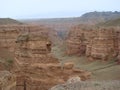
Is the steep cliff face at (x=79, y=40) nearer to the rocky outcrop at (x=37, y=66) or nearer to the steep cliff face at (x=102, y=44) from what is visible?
the steep cliff face at (x=102, y=44)

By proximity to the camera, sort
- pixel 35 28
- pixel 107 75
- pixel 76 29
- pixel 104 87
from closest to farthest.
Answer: pixel 104 87, pixel 107 75, pixel 76 29, pixel 35 28

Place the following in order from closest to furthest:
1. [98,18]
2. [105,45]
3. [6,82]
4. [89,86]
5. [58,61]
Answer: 1. [89,86]
2. [6,82]
3. [58,61]
4. [105,45]
5. [98,18]

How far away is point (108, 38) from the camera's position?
52562mm

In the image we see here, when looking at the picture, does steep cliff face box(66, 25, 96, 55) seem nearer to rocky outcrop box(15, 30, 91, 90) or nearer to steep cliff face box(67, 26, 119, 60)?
steep cliff face box(67, 26, 119, 60)

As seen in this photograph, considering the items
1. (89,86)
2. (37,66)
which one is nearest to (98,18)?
(37,66)

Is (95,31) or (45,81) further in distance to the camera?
(95,31)

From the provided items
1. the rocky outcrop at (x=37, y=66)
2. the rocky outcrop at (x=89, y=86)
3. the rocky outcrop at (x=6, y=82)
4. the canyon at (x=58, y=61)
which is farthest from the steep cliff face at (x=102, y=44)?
the rocky outcrop at (x=89, y=86)

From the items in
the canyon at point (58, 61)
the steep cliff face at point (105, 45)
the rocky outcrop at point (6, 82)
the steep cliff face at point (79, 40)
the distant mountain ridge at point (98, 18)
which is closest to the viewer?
the rocky outcrop at point (6, 82)

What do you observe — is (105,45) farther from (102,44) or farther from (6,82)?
(6,82)

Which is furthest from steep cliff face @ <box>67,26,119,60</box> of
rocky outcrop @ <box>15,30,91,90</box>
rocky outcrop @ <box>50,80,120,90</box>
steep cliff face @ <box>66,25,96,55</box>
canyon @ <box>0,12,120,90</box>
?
rocky outcrop @ <box>50,80,120,90</box>

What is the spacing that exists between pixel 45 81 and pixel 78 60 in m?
33.0

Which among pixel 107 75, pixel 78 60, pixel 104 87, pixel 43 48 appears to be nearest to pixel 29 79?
pixel 43 48

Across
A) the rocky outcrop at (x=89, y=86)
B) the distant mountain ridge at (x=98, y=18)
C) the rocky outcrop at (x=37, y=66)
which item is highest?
the rocky outcrop at (x=89, y=86)

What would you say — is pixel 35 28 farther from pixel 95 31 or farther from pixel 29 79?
pixel 29 79
